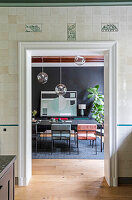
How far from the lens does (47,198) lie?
2223 mm

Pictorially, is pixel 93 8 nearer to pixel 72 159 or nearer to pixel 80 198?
pixel 80 198

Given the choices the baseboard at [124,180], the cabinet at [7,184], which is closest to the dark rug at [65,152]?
the baseboard at [124,180]

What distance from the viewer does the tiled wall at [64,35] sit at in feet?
8.46

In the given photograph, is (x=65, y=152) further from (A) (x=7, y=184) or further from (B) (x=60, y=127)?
(A) (x=7, y=184)

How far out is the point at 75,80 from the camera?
22.8 ft

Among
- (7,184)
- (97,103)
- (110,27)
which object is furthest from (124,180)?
(97,103)

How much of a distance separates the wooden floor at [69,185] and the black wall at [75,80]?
385cm

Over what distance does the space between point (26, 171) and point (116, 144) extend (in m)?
1.49

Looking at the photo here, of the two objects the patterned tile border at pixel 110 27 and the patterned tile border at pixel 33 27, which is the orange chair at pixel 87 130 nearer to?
the patterned tile border at pixel 110 27

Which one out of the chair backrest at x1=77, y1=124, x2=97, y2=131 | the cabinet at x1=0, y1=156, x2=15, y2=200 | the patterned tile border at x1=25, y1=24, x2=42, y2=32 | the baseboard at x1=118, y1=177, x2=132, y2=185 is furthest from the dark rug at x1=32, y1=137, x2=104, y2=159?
the patterned tile border at x1=25, y1=24, x2=42, y2=32

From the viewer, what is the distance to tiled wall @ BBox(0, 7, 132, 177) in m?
2.58

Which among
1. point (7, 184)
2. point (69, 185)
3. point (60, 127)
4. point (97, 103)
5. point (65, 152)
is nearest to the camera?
point (7, 184)

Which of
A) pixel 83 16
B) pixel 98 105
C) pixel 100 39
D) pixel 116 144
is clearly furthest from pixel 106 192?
pixel 98 105

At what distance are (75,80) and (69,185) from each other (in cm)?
492
